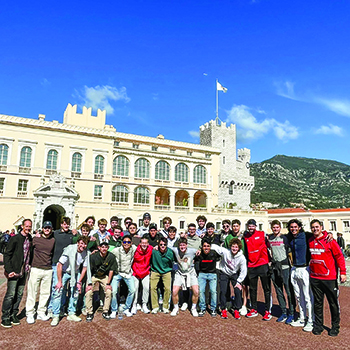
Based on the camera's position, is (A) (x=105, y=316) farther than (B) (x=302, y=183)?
No

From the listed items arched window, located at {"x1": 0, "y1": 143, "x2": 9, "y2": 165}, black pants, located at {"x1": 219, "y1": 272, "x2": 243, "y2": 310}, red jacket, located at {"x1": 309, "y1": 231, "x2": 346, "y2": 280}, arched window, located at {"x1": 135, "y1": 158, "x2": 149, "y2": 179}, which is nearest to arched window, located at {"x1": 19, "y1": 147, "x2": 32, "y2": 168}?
arched window, located at {"x1": 0, "y1": 143, "x2": 9, "y2": 165}

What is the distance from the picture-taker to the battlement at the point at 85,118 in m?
40.8

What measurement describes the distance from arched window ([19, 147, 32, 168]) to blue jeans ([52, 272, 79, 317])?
29.3m

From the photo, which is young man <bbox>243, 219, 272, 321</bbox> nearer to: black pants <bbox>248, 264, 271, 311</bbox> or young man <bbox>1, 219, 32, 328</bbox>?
black pants <bbox>248, 264, 271, 311</bbox>

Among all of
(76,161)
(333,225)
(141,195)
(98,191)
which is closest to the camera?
(76,161)

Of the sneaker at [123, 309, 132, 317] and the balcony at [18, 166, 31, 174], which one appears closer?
the sneaker at [123, 309, 132, 317]

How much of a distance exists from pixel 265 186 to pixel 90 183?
3406 inches

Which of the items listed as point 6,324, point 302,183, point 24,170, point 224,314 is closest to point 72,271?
point 6,324

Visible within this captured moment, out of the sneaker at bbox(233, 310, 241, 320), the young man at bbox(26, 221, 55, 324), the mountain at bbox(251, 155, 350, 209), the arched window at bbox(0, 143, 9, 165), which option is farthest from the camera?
the mountain at bbox(251, 155, 350, 209)

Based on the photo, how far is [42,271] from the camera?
6.60 m

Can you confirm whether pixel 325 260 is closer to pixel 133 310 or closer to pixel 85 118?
pixel 133 310

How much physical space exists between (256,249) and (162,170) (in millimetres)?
33048

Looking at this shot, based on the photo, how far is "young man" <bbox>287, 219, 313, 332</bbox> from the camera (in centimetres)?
645

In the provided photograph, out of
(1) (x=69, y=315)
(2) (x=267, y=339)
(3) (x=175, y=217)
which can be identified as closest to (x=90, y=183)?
(3) (x=175, y=217)
